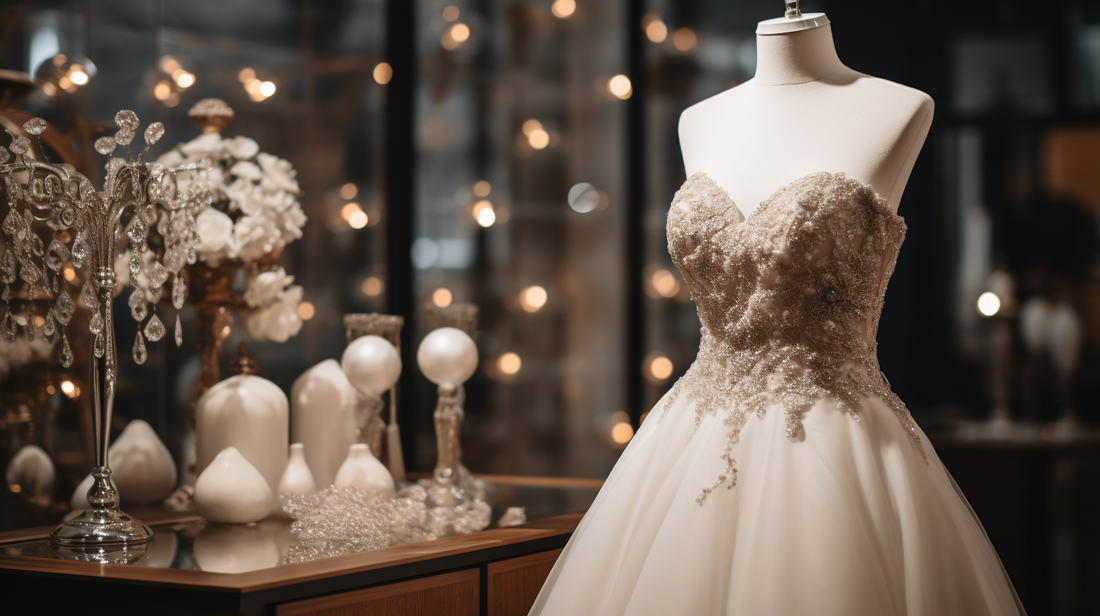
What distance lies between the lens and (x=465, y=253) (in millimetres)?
3777

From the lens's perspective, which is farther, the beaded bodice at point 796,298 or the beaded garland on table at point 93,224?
the beaded garland on table at point 93,224

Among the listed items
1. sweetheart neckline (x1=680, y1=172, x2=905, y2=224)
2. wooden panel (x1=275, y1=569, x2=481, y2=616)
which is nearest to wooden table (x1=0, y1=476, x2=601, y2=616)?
wooden panel (x1=275, y1=569, x2=481, y2=616)

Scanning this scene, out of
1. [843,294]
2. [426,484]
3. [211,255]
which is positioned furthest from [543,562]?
[211,255]

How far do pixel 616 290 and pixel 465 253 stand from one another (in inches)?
22.1

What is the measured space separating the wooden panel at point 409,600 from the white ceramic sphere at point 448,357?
701 mm

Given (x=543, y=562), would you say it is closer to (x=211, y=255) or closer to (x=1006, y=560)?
(x=211, y=255)

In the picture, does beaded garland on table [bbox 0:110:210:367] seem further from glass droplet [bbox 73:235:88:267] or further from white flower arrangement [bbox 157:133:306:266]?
white flower arrangement [bbox 157:133:306:266]

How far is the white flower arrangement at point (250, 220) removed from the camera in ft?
7.75

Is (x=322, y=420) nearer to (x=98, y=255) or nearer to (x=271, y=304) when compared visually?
(x=271, y=304)

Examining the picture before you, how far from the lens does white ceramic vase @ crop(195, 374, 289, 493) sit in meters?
2.27

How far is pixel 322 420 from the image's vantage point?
2.45 meters

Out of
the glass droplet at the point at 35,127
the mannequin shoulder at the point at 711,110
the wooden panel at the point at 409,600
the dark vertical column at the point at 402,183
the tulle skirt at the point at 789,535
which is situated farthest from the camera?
the dark vertical column at the point at 402,183

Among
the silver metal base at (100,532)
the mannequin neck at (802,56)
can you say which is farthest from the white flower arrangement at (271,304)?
the mannequin neck at (802,56)

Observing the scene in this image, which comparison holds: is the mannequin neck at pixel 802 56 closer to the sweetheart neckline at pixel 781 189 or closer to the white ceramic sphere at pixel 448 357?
the sweetheart neckline at pixel 781 189
